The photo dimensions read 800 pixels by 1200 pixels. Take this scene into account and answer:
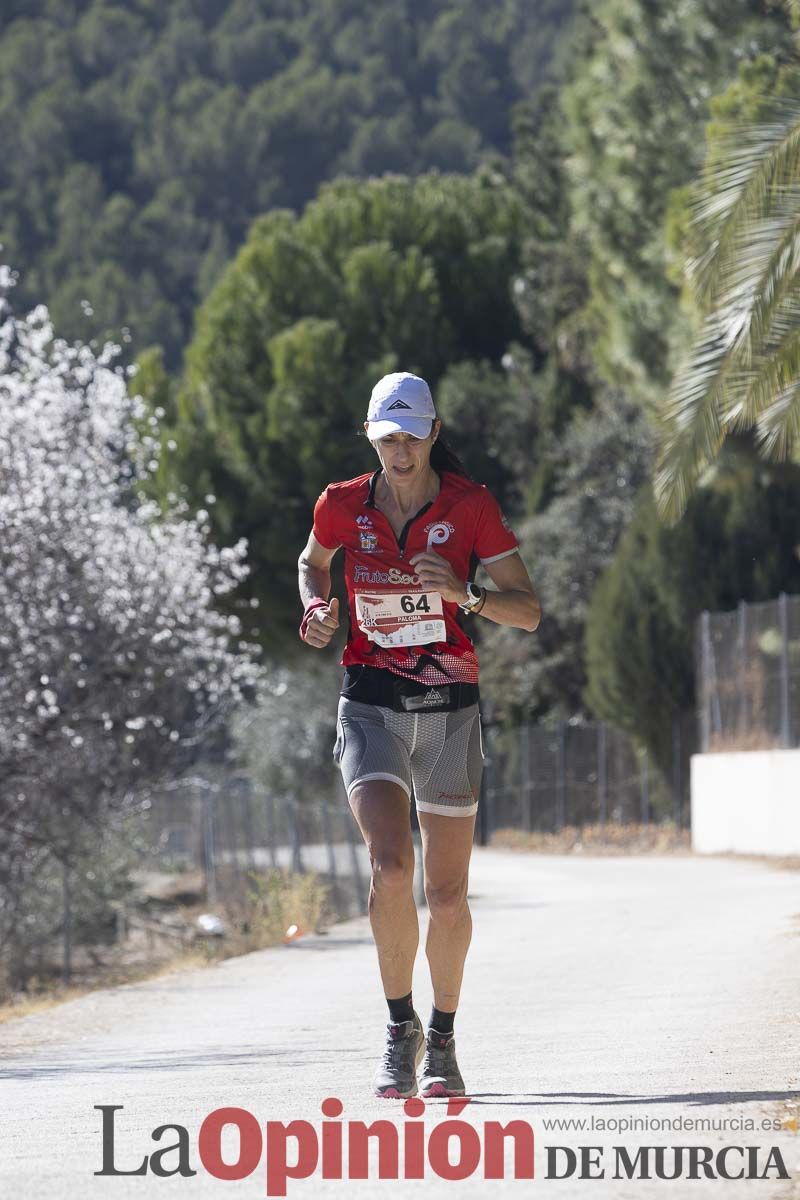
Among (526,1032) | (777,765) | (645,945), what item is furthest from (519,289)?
(526,1032)

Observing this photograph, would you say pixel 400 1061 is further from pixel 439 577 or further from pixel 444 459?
pixel 444 459

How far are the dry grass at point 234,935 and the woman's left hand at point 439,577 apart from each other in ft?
27.3

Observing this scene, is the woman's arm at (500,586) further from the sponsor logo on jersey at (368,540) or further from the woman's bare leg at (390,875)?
the woman's bare leg at (390,875)

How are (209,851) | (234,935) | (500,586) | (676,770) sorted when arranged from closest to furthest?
(500,586) < (234,935) < (209,851) < (676,770)

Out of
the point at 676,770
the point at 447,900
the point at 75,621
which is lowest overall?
the point at 447,900

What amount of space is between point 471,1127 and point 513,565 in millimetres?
1869

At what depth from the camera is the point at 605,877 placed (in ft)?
77.5

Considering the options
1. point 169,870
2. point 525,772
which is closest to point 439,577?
point 169,870

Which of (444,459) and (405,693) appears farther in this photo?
(444,459)

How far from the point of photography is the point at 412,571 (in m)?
7.04

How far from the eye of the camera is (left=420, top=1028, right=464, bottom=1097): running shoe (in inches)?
272

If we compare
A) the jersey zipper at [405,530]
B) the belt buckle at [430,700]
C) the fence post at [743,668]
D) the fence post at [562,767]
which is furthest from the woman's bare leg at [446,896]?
the fence post at [562,767]

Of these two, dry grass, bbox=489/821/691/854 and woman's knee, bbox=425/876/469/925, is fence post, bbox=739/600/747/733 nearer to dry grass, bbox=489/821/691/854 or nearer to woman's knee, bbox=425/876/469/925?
dry grass, bbox=489/821/691/854

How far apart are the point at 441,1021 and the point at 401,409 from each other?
191cm
